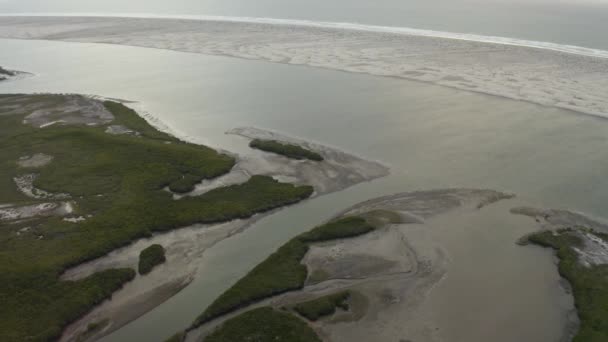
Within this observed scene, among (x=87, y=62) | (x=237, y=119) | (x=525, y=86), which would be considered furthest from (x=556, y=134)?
(x=87, y=62)

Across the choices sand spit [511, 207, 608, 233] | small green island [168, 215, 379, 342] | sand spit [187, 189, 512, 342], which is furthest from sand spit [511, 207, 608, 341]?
small green island [168, 215, 379, 342]

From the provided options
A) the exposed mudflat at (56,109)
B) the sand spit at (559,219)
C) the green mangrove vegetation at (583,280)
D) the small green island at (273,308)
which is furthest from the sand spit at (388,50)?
the small green island at (273,308)

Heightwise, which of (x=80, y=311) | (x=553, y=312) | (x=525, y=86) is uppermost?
(x=525, y=86)

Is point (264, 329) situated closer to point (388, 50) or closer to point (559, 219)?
point (559, 219)

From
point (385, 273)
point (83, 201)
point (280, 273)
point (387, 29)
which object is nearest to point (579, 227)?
point (385, 273)

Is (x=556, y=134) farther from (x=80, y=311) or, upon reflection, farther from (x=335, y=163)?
(x=80, y=311)

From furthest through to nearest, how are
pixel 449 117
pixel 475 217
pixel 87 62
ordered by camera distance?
pixel 87 62 < pixel 449 117 < pixel 475 217

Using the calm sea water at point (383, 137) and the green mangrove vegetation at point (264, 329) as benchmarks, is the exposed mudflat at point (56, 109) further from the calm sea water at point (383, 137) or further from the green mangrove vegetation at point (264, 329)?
the green mangrove vegetation at point (264, 329)
